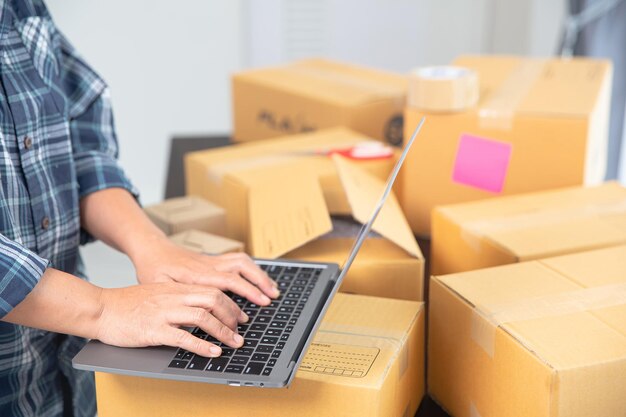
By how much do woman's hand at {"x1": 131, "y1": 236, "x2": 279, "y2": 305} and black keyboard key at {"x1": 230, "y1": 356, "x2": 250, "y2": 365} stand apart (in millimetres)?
142

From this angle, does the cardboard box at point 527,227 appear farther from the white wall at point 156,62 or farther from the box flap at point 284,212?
the white wall at point 156,62

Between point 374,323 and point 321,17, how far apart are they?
2.60 meters

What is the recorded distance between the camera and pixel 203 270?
1.03m

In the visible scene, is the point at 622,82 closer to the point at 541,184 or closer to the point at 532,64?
the point at 532,64

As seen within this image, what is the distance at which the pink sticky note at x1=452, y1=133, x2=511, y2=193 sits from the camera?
4.76 ft

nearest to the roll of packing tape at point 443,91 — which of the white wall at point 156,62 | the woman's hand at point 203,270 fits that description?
the woman's hand at point 203,270

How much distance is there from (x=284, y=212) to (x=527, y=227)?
1.30 feet

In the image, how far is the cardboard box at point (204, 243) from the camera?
122cm

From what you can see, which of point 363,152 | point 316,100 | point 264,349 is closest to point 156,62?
point 316,100

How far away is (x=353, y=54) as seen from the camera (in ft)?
11.2

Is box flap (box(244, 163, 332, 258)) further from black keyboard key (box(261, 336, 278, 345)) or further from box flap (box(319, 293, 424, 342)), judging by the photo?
black keyboard key (box(261, 336, 278, 345))

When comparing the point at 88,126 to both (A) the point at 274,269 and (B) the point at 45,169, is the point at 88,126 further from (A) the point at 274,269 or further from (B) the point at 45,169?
(A) the point at 274,269

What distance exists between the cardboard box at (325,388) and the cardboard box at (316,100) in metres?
0.90

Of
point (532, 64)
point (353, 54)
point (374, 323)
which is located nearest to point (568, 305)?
point (374, 323)
